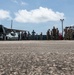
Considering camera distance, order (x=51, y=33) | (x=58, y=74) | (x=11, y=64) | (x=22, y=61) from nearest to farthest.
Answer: (x=58, y=74)
(x=11, y=64)
(x=22, y=61)
(x=51, y=33)

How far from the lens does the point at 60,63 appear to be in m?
10.3

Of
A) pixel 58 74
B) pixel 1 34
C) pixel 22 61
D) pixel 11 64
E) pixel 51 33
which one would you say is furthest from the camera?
pixel 1 34

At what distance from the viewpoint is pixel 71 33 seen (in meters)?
44.6

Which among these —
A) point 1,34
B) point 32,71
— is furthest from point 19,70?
point 1,34

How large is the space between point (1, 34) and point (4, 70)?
5294 cm

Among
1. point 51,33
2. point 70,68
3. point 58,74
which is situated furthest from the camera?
point 51,33

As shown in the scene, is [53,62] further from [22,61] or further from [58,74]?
[58,74]

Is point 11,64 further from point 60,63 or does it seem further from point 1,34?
point 1,34

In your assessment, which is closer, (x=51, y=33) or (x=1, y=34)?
(x=51, y=33)

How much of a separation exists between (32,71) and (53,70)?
24.9 inches

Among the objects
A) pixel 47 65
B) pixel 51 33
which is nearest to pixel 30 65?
pixel 47 65

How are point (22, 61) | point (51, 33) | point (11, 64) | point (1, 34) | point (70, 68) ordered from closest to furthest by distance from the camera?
point (70, 68), point (11, 64), point (22, 61), point (51, 33), point (1, 34)

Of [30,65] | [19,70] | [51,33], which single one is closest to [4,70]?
[19,70]

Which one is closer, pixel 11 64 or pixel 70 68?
pixel 70 68
